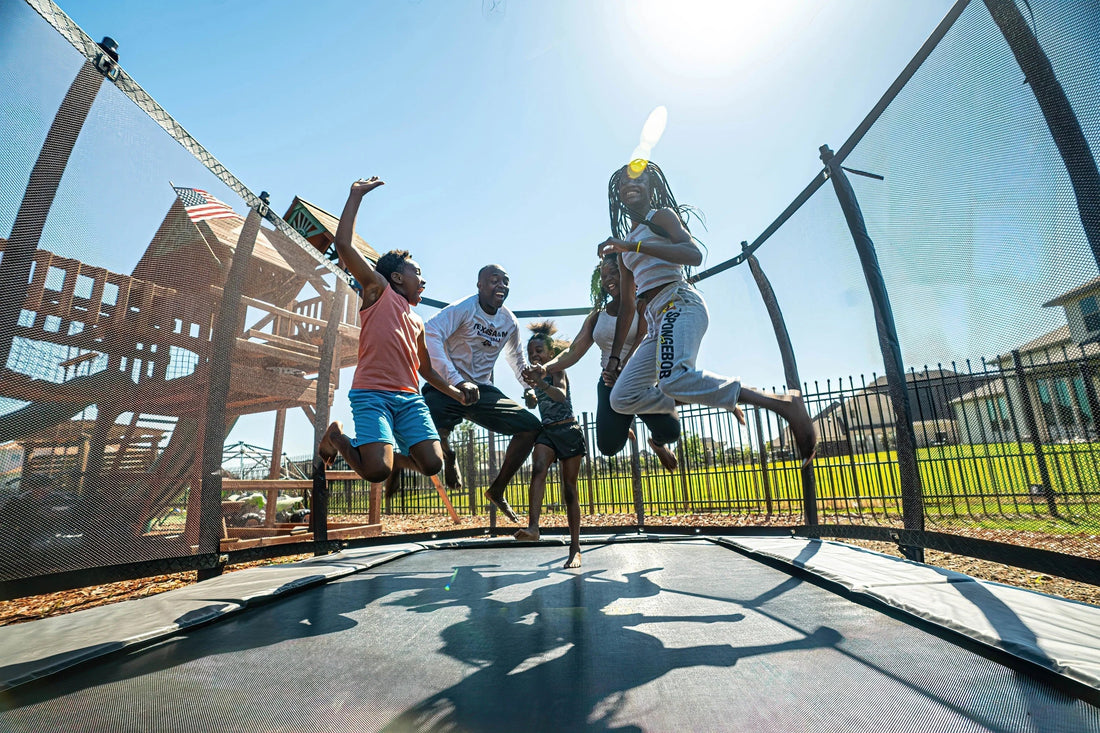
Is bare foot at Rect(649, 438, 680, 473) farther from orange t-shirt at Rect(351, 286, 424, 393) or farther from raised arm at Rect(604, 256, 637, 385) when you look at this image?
orange t-shirt at Rect(351, 286, 424, 393)

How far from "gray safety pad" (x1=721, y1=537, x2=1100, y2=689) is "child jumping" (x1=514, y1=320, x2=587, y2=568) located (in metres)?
1.12

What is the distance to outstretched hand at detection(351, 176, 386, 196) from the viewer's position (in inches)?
93.7

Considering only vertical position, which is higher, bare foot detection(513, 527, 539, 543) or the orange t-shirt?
the orange t-shirt

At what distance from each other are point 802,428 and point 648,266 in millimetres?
943

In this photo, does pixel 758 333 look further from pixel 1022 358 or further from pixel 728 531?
pixel 1022 358

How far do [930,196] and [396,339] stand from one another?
7.64 ft

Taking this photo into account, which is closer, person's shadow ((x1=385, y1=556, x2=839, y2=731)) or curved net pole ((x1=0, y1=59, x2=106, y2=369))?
person's shadow ((x1=385, y1=556, x2=839, y2=731))

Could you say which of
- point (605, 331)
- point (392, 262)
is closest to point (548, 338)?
point (605, 331)

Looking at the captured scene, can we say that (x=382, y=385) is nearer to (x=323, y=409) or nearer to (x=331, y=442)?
(x=331, y=442)

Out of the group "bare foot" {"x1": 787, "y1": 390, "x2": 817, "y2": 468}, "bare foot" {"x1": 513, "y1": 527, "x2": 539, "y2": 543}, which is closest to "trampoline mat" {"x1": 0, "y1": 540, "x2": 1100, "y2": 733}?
"bare foot" {"x1": 787, "y1": 390, "x2": 817, "y2": 468}

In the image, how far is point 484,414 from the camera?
10.4ft

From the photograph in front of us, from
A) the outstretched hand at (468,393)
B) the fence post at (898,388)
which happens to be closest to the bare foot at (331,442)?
the outstretched hand at (468,393)

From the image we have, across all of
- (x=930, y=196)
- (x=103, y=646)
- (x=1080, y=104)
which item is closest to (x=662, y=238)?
(x=930, y=196)

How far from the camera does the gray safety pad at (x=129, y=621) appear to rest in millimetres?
1220
